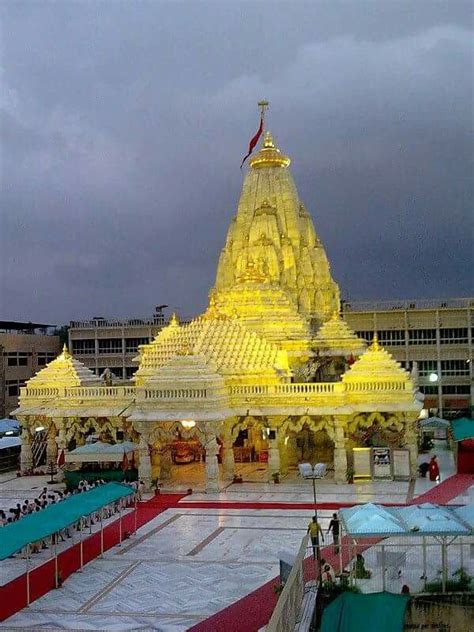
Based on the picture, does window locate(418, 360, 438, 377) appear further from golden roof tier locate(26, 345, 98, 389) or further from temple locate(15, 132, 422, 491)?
golden roof tier locate(26, 345, 98, 389)

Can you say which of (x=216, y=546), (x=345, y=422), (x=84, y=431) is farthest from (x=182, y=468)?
(x=216, y=546)

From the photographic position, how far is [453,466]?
3450cm

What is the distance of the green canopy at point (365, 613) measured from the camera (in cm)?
1491

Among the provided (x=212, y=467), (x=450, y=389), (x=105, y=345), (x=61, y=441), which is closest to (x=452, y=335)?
(x=450, y=389)

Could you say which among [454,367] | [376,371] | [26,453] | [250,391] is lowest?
[26,453]

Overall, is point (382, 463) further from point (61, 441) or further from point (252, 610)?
point (252, 610)

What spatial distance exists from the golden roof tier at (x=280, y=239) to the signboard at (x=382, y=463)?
53.1 ft

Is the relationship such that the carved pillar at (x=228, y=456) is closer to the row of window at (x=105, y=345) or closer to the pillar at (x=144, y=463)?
the pillar at (x=144, y=463)

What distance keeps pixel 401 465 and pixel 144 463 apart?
32.9 feet

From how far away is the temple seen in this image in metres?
31.2

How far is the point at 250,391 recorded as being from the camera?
32594mm

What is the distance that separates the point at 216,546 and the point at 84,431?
48.7 ft

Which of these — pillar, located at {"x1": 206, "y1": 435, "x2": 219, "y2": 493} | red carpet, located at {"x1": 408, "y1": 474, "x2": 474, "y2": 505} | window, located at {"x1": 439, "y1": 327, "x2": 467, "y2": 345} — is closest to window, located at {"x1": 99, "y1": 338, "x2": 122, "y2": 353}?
window, located at {"x1": 439, "y1": 327, "x2": 467, "y2": 345}

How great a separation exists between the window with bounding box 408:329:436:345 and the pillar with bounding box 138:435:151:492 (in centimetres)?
3386
